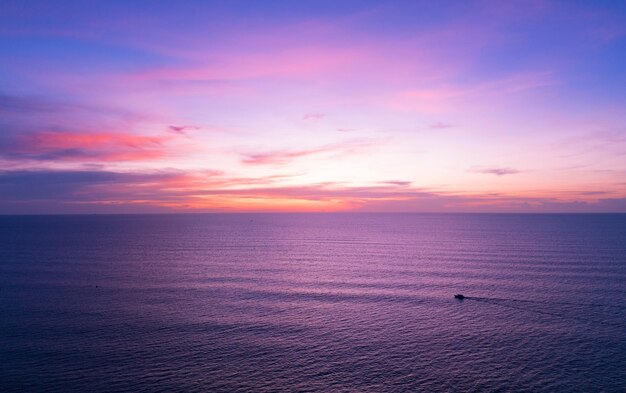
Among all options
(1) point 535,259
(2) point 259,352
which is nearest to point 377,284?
(2) point 259,352

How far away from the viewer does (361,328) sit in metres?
64.6

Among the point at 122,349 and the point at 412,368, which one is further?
the point at 122,349

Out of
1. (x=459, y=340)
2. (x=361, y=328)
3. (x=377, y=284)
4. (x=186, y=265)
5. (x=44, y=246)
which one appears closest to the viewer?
(x=459, y=340)

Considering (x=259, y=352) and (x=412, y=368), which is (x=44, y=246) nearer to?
(x=259, y=352)

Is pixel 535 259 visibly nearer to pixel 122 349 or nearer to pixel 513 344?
pixel 513 344

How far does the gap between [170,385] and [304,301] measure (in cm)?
3720

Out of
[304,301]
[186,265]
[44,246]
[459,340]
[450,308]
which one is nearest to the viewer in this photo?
[459,340]

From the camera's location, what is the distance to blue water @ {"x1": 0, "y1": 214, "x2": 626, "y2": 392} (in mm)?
48156

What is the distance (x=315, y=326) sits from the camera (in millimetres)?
65750

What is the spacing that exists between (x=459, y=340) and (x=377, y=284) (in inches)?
1432

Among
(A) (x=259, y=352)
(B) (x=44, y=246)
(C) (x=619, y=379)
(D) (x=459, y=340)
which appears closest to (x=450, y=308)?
(D) (x=459, y=340)

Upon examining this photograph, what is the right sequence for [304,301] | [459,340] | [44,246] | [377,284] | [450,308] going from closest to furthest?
[459,340] < [450,308] < [304,301] < [377,284] < [44,246]

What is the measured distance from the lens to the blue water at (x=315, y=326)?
48156mm

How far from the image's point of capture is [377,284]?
95375mm
